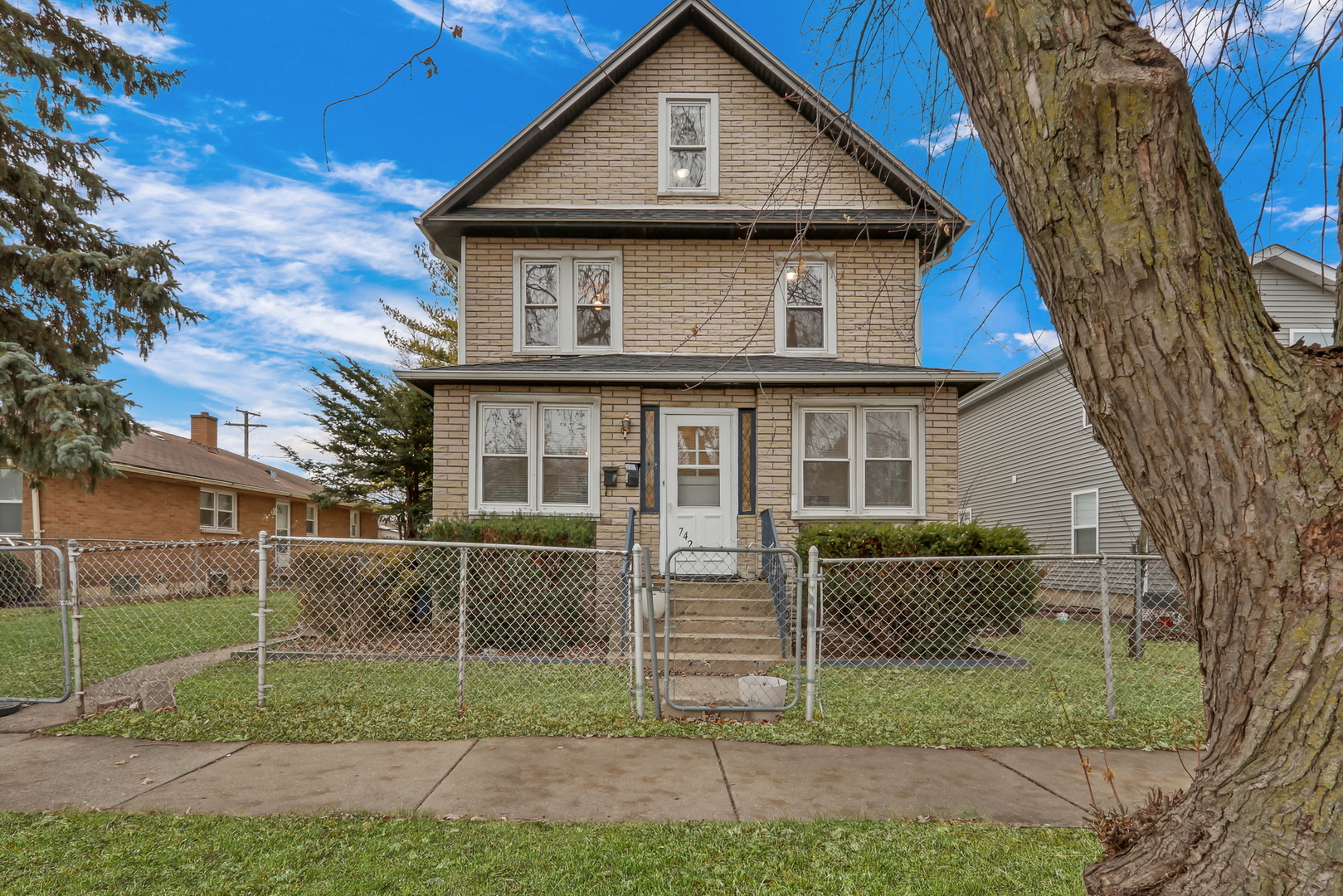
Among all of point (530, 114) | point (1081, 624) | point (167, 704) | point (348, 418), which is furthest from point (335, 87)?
point (348, 418)

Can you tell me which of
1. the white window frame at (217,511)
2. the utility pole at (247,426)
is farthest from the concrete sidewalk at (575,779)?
the utility pole at (247,426)

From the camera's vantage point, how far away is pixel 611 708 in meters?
5.94

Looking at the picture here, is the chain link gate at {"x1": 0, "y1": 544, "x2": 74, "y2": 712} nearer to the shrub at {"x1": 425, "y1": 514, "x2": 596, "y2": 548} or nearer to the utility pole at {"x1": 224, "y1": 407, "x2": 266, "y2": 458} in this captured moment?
the shrub at {"x1": 425, "y1": 514, "x2": 596, "y2": 548}

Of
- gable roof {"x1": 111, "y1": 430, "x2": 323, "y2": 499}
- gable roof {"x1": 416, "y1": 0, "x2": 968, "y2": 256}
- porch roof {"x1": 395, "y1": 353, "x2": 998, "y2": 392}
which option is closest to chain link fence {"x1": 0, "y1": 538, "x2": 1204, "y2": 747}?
porch roof {"x1": 395, "y1": 353, "x2": 998, "y2": 392}

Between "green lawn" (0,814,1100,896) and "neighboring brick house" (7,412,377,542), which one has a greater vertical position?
"neighboring brick house" (7,412,377,542)

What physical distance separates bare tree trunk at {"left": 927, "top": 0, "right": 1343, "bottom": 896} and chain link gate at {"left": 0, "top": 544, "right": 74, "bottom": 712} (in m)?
6.98

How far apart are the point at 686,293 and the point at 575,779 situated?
26.9 ft

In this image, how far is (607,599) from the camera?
9328mm

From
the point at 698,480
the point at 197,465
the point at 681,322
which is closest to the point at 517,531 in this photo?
the point at 698,480

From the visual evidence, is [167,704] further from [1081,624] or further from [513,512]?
[1081,624]

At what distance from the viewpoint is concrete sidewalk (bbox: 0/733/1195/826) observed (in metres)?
3.88

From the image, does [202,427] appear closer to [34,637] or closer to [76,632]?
[34,637]

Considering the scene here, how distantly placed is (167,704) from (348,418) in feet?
39.3

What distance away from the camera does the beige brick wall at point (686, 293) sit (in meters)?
11.0
